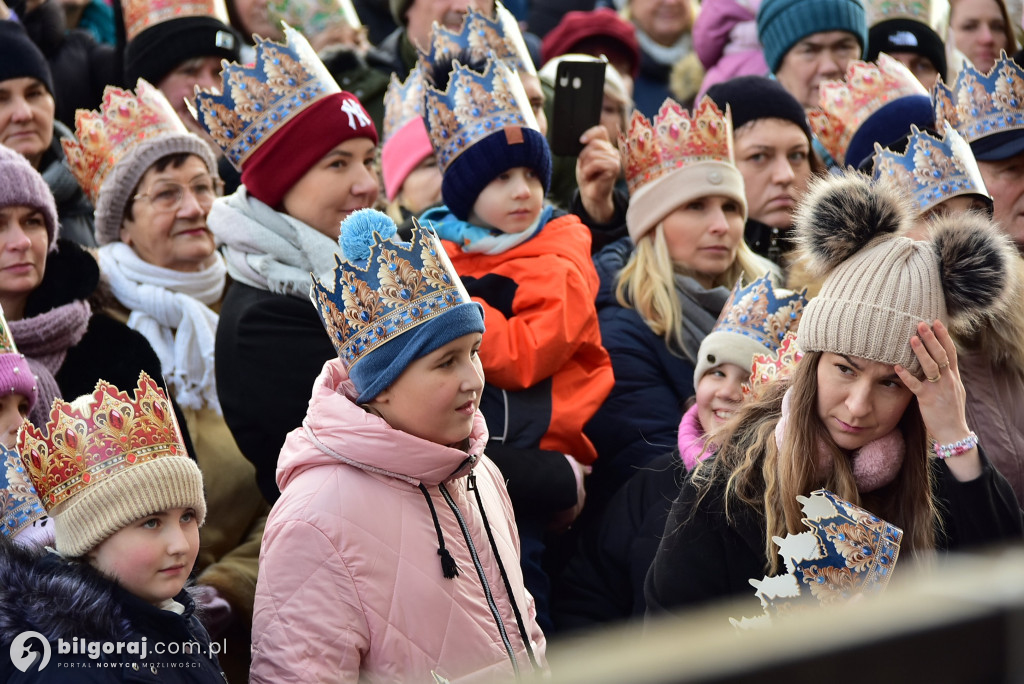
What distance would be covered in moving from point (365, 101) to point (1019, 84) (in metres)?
3.01

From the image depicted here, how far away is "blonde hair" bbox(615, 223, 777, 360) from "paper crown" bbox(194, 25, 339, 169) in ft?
4.36

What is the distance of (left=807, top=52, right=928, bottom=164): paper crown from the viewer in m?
5.23

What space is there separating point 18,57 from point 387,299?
2791 millimetres

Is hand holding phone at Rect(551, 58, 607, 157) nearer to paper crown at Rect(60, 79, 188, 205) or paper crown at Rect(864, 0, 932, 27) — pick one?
paper crown at Rect(60, 79, 188, 205)

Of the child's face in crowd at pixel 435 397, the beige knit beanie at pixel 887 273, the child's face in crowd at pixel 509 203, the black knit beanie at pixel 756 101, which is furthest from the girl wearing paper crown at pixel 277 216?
the black knit beanie at pixel 756 101

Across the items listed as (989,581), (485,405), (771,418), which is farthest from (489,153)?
(989,581)

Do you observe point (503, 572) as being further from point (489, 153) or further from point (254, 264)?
point (489, 153)

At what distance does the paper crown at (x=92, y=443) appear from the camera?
267cm

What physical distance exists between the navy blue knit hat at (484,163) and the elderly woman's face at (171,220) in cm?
106

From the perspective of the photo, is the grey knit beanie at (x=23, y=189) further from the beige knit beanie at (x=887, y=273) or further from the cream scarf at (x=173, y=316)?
the beige knit beanie at (x=887, y=273)

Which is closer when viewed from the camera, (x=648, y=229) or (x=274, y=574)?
(x=274, y=574)

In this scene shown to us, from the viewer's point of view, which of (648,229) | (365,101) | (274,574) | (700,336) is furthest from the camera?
(365,101)

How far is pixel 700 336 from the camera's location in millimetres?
4309

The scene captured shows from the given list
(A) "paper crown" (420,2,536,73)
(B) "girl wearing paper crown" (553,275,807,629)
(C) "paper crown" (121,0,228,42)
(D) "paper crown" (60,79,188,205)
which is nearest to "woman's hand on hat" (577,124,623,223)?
(A) "paper crown" (420,2,536,73)
